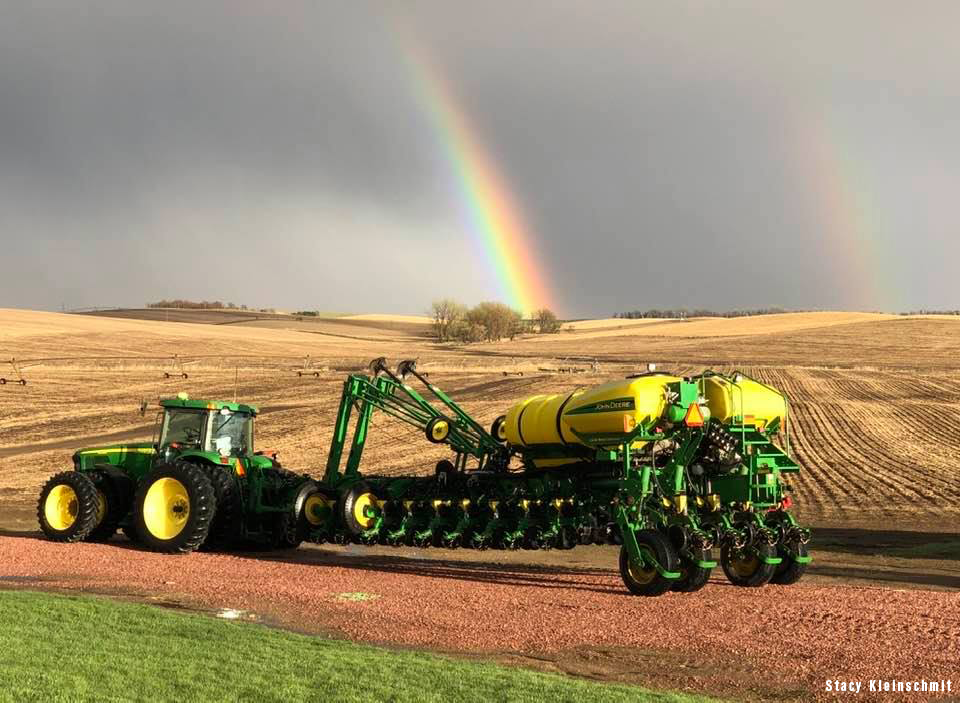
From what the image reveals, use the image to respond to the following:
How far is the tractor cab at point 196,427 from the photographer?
59.4 ft

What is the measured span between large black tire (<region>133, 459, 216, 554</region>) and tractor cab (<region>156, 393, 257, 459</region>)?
82 cm

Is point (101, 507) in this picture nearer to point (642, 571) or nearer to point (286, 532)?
point (286, 532)

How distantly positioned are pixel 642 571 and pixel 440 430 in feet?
19.2

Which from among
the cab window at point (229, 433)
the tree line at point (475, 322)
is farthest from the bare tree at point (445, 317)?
the cab window at point (229, 433)

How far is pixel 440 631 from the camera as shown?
37.1ft

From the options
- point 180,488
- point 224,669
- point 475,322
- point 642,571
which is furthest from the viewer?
point 475,322

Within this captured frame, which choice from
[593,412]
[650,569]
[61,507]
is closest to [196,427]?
[61,507]

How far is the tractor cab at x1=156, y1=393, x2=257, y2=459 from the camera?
18.1 metres

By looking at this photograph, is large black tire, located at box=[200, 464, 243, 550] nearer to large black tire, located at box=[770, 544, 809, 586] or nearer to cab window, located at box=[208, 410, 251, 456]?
cab window, located at box=[208, 410, 251, 456]

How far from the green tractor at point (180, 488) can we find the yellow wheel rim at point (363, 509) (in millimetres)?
1226

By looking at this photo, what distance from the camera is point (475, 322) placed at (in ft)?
366

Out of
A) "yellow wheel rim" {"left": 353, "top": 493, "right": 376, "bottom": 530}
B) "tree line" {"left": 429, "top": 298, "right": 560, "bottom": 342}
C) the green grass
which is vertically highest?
"tree line" {"left": 429, "top": 298, "right": 560, "bottom": 342}

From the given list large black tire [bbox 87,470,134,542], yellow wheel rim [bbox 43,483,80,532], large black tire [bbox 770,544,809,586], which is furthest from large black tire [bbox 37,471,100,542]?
large black tire [bbox 770,544,809,586]

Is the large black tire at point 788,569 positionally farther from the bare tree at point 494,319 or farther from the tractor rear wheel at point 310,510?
the bare tree at point 494,319
